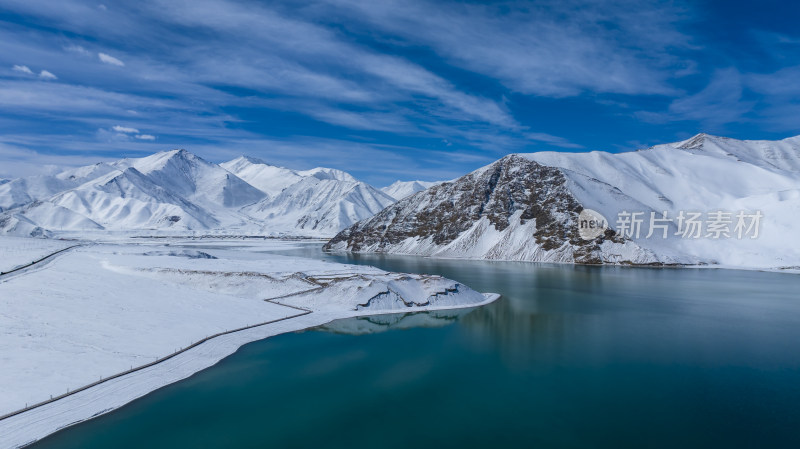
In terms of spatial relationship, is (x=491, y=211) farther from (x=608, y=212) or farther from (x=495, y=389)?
(x=495, y=389)

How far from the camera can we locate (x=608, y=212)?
339 ft

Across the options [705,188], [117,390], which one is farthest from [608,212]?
[117,390]

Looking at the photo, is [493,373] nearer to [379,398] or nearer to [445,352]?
[445,352]

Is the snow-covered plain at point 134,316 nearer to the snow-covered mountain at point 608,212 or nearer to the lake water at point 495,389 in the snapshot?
the lake water at point 495,389

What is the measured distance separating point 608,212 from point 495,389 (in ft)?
304

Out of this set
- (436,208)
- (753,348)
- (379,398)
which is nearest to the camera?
(379,398)

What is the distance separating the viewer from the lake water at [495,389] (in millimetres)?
17906

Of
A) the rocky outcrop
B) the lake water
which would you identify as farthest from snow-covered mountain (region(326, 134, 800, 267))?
the lake water

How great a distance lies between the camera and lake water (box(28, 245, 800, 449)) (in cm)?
1791

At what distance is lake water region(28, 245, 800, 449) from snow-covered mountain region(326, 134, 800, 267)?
57.2 metres

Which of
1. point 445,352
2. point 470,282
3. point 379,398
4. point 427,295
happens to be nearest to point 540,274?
point 470,282

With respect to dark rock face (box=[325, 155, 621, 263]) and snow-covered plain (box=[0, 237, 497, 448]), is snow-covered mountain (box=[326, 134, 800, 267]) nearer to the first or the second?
dark rock face (box=[325, 155, 621, 263])

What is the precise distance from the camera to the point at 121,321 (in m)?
33.7

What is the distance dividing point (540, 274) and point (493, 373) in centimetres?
5182
